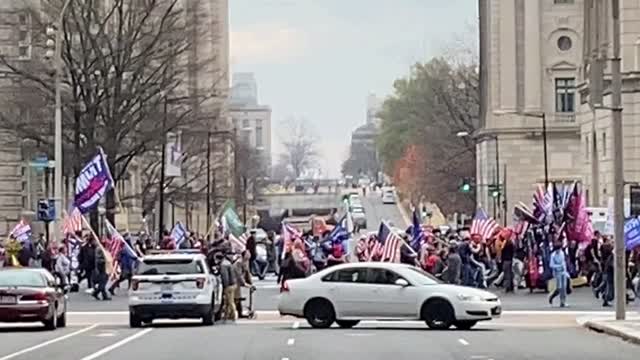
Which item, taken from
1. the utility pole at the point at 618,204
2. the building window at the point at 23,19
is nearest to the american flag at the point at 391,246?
the utility pole at the point at 618,204

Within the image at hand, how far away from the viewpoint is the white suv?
3578 centimetres

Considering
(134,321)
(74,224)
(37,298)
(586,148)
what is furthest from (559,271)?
(586,148)

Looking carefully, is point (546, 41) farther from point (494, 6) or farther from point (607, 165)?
point (607, 165)

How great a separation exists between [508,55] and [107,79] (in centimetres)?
5610

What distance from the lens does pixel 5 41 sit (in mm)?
74125

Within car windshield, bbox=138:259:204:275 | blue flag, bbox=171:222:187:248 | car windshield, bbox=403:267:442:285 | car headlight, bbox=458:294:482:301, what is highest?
blue flag, bbox=171:222:187:248

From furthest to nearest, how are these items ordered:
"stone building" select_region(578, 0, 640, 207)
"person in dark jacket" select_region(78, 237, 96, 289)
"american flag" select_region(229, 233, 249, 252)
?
"stone building" select_region(578, 0, 640, 207), "american flag" select_region(229, 233, 249, 252), "person in dark jacket" select_region(78, 237, 96, 289)

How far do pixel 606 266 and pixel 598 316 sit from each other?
491 centimetres

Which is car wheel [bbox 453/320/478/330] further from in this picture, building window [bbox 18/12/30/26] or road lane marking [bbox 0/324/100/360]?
building window [bbox 18/12/30/26]

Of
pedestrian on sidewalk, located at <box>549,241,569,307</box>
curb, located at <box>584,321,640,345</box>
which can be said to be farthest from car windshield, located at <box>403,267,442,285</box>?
pedestrian on sidewalk, located at <box>549,241,569,307</box>

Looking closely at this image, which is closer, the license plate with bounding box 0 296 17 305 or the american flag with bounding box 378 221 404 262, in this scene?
the license plate with bounding box 0 296 17 305

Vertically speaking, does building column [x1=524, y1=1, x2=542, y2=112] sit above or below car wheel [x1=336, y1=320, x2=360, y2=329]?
above

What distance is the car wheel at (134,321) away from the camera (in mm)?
36741

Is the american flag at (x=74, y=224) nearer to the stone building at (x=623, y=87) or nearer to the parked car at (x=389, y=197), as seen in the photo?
the stone building at (x=623, y=87)
